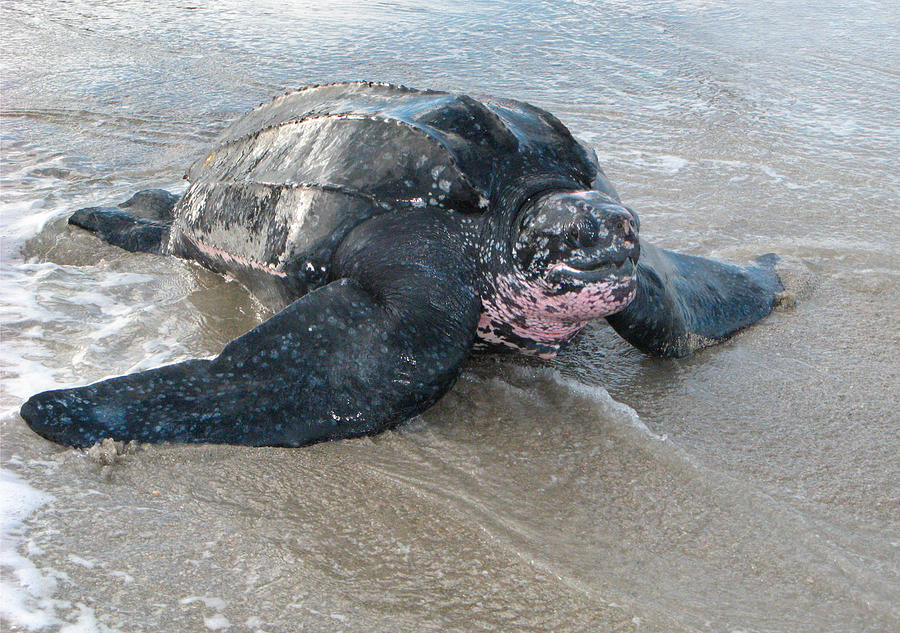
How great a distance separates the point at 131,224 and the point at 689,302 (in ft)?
7.39

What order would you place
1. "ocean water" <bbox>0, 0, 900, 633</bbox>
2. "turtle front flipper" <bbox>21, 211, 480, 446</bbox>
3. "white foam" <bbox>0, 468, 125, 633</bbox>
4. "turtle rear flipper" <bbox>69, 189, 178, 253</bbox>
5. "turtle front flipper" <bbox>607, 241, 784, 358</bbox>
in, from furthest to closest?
"turtle rear flipper" <bbox>69, 189, 178, 253</bbox>
"turtle front flipper" <bbox>607, 241, 784, 358</bbox>
"turtle front flipper" <bbox>21, 211, 480, 446</bbox>
"ocean water" <bbox>0, 0, 900, 633</bbox>
"white foam" <bbox>0, 468, 125, 633</bbox>

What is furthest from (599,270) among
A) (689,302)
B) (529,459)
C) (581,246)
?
(689,302)

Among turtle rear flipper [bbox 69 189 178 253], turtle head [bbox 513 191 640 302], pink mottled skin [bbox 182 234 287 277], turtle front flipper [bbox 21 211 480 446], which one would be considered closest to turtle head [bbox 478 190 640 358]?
turtle head [bbox 513 191 640 302]

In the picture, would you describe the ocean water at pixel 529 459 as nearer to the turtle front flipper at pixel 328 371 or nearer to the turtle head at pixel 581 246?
the turtle front flipper at pixel 328 371

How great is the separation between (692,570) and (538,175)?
1.29 metres

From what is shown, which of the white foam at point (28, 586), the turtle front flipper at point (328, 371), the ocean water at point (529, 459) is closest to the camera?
the white foam at point (28, 586)

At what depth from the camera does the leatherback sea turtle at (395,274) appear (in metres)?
2.02

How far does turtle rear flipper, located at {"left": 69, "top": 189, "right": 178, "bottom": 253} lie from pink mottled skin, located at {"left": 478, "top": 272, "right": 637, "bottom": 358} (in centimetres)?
158

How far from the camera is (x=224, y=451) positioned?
76.4 inches

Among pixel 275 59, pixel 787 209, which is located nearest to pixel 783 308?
pixel 787 209

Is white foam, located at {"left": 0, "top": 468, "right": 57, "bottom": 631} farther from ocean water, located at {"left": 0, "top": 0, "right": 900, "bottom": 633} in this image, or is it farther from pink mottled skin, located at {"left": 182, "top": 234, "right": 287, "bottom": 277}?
pink mottled skin, located at {"left": 182, "top": 234, "right": 287, "bottom": 277}

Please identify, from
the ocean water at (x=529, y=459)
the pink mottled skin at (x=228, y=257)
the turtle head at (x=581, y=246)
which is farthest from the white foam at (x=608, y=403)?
the pink mottled skin at (x=228, y=257)

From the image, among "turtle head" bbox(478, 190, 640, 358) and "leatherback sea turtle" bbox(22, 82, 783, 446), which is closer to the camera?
"leatherback sea turtle" bbox(22, 82, 783, 446)

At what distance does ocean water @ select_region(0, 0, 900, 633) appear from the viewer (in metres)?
1.53
